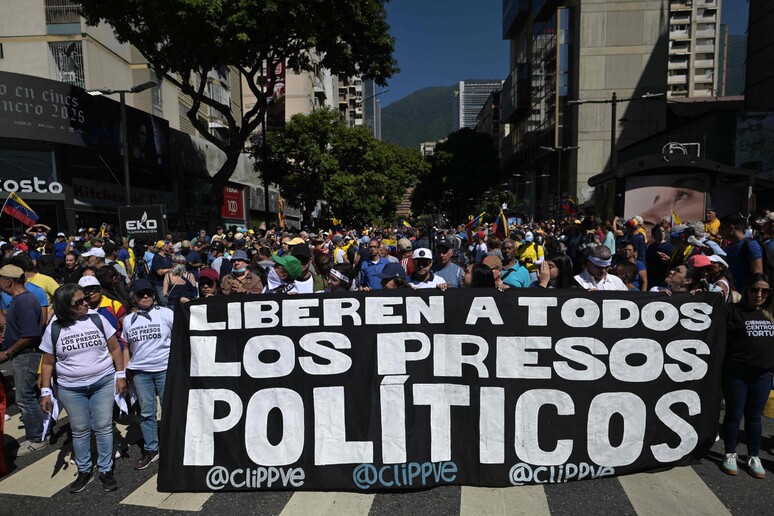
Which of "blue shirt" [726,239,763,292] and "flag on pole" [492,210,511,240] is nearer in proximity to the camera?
"blue shirt" [726,239,763,292]

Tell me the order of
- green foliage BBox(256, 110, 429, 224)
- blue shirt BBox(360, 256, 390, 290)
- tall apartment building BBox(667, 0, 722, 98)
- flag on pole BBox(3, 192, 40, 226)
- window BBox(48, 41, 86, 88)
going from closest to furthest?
1. blue shirt BBox(360, 256, 390, 290)
2. flag on pole BBox(3, 192, 40, 226)
3. window BBox(48, 41, 86, 88)
4. green foliage BBox(256, 110, 429, 224)
5. tall apartment building BBox(667, 0, 722, 98)

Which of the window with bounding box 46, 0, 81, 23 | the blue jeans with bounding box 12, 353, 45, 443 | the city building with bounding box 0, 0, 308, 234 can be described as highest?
the window with bounding box 46, 0, 81, 23

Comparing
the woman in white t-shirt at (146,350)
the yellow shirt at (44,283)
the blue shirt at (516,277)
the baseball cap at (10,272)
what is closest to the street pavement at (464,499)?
the woman in white t-shirt at (146,350)

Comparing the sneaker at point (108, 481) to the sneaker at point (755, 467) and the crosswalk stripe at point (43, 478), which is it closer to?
the crosswalk stripe at point (43, 478)

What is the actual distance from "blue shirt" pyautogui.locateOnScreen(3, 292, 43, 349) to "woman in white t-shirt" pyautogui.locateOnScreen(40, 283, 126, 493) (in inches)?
45.4

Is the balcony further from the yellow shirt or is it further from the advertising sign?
the yellow shirt

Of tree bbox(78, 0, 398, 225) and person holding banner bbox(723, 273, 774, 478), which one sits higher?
tree bbox(78, 0, 398, 225)

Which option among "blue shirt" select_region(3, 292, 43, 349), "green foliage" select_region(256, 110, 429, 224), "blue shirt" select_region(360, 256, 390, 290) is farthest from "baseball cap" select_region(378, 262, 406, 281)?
"green foliage" select_region(256, 110, 429, 224)

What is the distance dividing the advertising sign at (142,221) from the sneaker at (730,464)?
13087 mm

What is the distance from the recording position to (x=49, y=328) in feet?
14.0

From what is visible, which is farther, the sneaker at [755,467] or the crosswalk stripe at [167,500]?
the sneaker at [755,467]

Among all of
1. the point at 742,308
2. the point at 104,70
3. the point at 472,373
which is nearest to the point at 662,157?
the point at 742,308

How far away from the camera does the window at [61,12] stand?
22.5 meters

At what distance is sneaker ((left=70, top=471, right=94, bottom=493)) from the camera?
4402 millimetres
